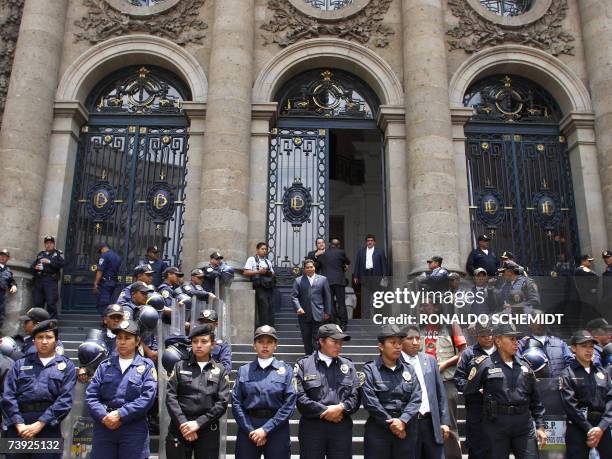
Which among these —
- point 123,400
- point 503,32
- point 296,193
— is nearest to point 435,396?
point 123,400

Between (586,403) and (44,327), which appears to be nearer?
(44,327)

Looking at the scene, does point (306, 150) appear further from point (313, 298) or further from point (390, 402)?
point (390, 402)

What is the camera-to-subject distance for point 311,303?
31.7ft

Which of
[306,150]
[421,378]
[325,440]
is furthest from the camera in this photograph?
[306,150]

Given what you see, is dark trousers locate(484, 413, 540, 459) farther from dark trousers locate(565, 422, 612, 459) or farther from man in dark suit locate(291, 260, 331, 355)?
man in dark suit locate(291, 260, 331, 355)

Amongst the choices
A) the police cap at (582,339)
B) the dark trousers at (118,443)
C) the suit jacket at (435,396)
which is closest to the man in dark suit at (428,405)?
the suit jacket at (435,396)

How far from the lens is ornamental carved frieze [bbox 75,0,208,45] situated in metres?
15.1

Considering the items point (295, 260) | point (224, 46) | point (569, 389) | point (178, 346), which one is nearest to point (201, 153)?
point (224, 46)

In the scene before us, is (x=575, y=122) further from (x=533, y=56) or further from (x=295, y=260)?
(x=295, y=260)

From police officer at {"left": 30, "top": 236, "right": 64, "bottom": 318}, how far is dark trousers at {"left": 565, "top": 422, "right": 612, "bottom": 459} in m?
10.2

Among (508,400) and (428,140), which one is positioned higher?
(428,140)

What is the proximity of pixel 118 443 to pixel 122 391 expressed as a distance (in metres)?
0.44

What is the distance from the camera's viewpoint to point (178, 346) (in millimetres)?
6680

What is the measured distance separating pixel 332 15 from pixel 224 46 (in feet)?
10.6
